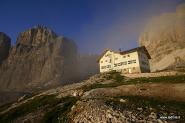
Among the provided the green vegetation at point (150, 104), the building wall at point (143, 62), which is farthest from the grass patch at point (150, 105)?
the building wall at point (143, 62)

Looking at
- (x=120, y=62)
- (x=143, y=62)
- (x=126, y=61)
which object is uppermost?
(x=126, y=61)

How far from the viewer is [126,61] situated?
89750 mm

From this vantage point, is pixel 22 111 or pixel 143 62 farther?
pixel 143 62

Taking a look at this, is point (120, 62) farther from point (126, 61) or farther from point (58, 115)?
point (58, 115)

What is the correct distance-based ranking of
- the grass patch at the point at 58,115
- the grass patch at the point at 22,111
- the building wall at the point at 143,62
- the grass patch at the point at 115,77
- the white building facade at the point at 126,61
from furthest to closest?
the building wall at the point at 143,62 < the white building facade at the point at 126,61 < the grass patch at the point at 115,77 < the grass patch at the point at 22,111 < the grass patch at the point at 58,115

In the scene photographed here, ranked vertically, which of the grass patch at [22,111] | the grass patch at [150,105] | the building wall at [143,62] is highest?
the building wall at [143,62]

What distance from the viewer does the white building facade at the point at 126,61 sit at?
87.1 metres

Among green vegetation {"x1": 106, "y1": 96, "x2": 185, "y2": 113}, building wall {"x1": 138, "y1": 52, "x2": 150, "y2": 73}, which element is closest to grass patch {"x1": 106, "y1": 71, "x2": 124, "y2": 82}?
building wall {"x1": 138, "y1": 52, "x2": 150, "y2": 73}

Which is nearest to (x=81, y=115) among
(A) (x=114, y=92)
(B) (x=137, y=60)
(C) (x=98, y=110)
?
(C) (x=98, y=110)

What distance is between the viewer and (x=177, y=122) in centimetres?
2806

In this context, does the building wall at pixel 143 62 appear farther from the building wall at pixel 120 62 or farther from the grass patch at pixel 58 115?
the grass patch at pixel 58 115

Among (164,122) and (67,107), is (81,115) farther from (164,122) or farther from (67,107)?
(164,122)

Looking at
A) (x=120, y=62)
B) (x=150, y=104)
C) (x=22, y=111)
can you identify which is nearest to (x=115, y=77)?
(x=120, y=62)

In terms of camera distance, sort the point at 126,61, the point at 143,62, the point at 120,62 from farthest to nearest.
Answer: the point at 120,62, the point at 143,62, the point at 126,61
